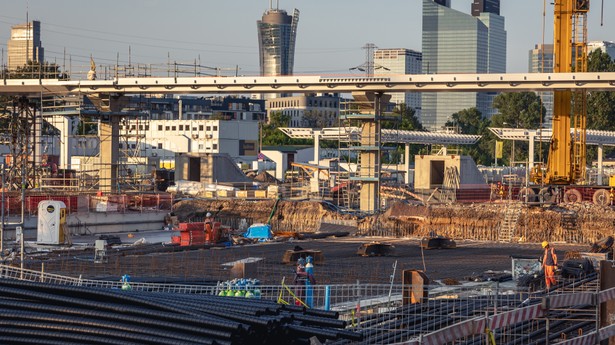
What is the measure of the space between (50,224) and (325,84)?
16241mm

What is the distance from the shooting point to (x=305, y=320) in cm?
1312

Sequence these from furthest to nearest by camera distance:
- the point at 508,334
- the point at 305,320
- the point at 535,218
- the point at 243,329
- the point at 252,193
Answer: the point at 252,193
the point at 535,218
the point at 508,334
the point at 305,320
the point at 243,329

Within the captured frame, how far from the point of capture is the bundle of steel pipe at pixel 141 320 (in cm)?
1214

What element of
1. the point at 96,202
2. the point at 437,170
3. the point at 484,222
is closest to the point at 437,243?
the point at 484,222

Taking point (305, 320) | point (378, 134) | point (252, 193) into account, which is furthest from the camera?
point (252, 193)

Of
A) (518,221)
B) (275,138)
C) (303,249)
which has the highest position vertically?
(275,138)

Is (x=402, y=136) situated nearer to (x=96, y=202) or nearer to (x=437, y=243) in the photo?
(x=96, y=202)

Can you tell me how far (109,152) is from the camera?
1961 inches

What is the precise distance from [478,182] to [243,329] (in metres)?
54.0

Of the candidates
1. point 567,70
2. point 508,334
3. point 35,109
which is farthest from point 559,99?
point 508,334

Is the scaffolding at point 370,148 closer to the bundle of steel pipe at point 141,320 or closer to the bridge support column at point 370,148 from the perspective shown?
the bridge support column at point 370,148

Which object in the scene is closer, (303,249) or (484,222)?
(303,249)

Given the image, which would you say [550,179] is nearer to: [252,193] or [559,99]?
[559,99]

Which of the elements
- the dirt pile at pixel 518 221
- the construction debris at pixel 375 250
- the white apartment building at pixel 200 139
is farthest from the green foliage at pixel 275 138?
the construction debris at pixel 375 250
